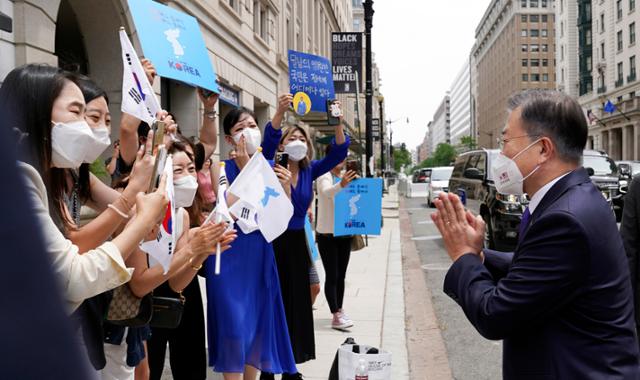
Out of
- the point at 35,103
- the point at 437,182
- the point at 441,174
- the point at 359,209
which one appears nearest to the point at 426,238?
the point at 359,209

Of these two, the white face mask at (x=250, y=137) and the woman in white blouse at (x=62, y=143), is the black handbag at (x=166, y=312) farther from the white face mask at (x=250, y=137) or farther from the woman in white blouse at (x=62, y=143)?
the white face mask at (x=250, y=137)

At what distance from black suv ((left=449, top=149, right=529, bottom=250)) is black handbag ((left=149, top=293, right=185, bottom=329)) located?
6992 millimetres

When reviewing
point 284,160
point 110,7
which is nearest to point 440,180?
point 110,7

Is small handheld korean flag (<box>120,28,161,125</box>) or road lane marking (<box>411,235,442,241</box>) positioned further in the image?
road lane marking (<box>411,235,442,241</box>)

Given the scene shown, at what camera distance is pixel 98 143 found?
7.54ft

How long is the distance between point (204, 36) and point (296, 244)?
953cm

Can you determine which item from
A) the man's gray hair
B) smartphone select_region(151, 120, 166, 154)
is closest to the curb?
the man's gray hair

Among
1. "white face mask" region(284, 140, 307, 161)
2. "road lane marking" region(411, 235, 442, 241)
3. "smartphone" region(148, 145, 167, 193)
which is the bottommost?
"road lane marking" region(411, 235, 442, 241)

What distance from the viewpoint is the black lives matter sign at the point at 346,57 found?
14.0 meters

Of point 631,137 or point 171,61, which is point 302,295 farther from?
point 631,137

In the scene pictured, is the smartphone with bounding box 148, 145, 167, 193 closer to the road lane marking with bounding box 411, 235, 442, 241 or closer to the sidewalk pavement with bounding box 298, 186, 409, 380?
the sidewalk pavement with bounding box 298, 186, 409, 380

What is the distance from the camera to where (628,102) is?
57750mm

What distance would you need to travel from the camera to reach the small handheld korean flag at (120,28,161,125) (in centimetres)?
291

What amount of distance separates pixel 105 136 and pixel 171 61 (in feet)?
4.53
